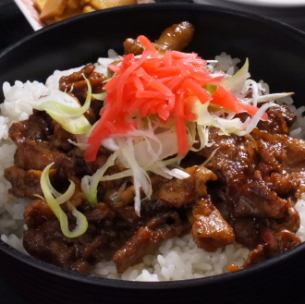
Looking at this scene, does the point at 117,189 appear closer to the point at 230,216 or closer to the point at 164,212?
the point at 164,212

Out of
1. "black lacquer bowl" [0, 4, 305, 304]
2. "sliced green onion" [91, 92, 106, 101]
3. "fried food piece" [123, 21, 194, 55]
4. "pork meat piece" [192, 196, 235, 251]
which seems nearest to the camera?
"pork meat piece" [192, 196, 235, 251]

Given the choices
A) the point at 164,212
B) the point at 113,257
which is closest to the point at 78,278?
the point at 113,257

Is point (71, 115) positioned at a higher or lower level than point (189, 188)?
higher

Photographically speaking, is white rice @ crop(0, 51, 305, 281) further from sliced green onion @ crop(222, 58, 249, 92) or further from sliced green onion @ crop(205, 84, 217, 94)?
sliced green onion @ crop(205, 84, 217, 94)

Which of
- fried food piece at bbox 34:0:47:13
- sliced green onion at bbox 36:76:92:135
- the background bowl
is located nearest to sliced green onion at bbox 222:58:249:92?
sliced green onion at bbox 36:76:92:135

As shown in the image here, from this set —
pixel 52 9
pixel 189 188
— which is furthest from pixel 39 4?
pixel 189 188

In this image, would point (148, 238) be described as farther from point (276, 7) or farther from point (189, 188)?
point (276, 7)
